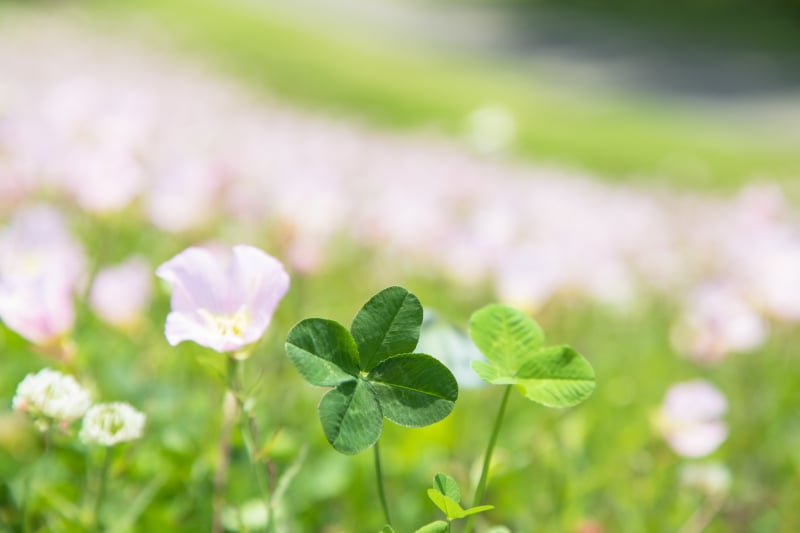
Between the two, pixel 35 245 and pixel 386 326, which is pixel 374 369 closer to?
pixel 386 326

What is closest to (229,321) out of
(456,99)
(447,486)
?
(447,486)

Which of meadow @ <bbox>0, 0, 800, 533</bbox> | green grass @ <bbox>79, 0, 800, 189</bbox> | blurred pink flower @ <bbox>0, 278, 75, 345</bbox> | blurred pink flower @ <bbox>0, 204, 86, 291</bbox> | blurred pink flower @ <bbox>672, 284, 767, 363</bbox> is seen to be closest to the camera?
blurred pink flower @ <bbox>0, 278, 75, 345</bbox>

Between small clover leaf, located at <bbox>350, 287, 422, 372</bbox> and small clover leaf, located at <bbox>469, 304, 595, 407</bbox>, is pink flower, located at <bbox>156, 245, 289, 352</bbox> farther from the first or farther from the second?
small clover leaf, located at <bbox>469, 304, 595, 407</bbox>

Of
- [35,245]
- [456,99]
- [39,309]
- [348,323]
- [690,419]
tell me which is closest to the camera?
[39,309]

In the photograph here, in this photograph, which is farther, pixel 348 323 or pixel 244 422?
pixel 348 323

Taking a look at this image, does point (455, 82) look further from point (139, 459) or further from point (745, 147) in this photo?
point (139, 459)

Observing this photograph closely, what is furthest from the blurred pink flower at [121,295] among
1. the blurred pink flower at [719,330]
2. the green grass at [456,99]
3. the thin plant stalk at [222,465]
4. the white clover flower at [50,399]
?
the green grass at [456,99]

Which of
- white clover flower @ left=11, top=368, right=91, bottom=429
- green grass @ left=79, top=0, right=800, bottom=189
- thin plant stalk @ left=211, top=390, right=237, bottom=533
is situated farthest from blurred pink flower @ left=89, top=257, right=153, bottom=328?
green grass @ left=79, top=0, right=800, bottom=189
